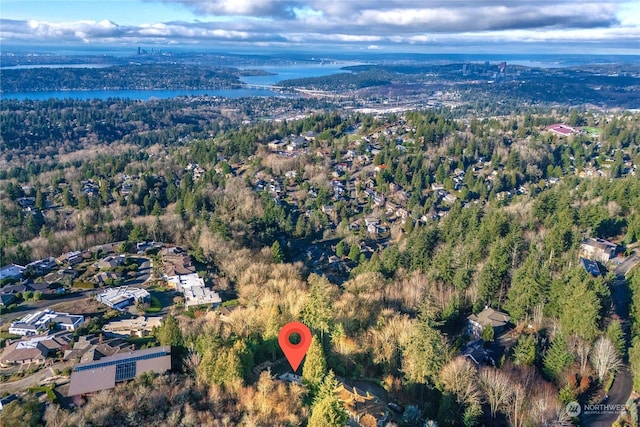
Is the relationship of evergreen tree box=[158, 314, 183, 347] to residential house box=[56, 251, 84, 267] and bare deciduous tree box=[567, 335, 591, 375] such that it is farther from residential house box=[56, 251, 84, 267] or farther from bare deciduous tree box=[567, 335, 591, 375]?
residential house box=[56, 251, 84, 267]

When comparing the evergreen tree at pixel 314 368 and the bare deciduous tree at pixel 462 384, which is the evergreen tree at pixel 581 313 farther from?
the evergreen tree at pixel 314 368

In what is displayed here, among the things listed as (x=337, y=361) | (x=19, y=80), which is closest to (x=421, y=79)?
(x=19, y=80)

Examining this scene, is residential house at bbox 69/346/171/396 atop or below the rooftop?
atop

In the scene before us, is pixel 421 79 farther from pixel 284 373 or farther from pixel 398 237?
pixel 284 373

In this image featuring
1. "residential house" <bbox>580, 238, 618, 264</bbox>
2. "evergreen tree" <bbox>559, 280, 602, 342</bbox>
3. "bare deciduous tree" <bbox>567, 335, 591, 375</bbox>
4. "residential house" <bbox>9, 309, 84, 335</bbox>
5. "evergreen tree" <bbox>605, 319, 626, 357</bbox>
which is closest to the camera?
"bare deciduous tree" <bbox>567, 335, 591, 375</bbox>

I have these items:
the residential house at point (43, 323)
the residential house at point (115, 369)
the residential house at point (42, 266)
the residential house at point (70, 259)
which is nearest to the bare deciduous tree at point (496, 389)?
the residential house at point (115, 369)

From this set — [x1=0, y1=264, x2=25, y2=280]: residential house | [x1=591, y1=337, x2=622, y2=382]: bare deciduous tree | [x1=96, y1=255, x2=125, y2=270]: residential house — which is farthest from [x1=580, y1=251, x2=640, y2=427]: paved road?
[x1=0, y1=264, x2=25, y2=280]: residential house

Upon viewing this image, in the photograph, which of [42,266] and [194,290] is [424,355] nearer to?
[194,290]
